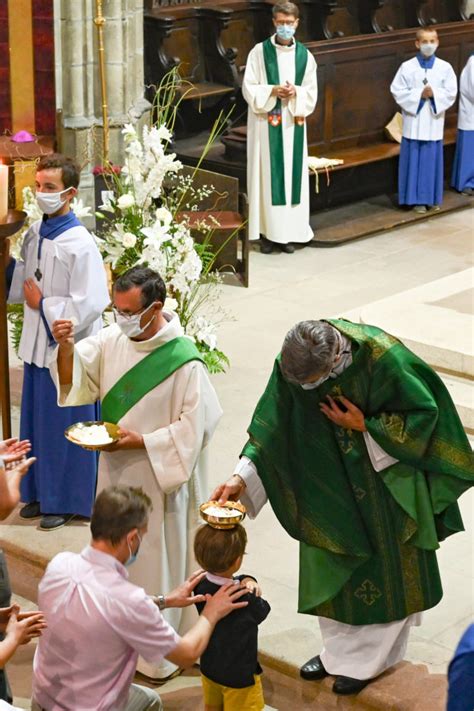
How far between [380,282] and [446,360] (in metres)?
2.51

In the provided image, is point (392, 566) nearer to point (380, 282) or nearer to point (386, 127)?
point (380, 282)

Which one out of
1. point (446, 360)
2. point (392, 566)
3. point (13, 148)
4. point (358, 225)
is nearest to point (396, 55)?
point (358, 225)

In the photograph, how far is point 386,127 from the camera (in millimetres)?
12883

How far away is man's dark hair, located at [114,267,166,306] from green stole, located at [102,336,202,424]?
0.21 metres

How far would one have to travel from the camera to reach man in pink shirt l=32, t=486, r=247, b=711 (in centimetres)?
378

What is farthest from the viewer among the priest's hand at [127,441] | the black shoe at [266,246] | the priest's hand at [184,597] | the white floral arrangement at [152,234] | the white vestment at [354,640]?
the black shoe at [266,246]

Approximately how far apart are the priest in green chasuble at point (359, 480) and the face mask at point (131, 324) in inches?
20.8

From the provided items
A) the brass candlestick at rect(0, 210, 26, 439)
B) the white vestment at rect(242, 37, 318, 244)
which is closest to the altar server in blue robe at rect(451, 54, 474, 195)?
the white vestment at rect(242, 37, 318, 244)

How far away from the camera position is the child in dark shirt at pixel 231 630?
4.20 m

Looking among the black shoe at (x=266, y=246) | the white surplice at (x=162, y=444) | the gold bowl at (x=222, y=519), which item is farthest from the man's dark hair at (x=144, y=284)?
the black shoe at (x=266, y=246)

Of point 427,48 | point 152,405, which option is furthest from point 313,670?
point 427,48

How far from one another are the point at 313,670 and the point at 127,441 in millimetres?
1078

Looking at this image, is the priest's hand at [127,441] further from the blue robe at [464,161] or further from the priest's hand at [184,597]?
the blue robe at [464,161]

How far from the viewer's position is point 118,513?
3762 mm
